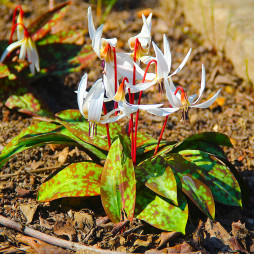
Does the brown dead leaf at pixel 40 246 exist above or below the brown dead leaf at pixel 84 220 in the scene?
below

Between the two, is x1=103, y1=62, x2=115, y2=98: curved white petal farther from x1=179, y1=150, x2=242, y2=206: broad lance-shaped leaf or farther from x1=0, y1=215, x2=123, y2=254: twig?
x1=0, y1=215, x2=123, y2=254: twig

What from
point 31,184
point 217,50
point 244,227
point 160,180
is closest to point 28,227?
point 31,184

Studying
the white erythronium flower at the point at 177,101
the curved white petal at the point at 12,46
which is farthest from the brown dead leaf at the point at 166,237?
the curved white petal at the point at 12,46

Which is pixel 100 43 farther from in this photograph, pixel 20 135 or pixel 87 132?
pixel 20 135

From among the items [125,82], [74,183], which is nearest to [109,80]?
[125,82]

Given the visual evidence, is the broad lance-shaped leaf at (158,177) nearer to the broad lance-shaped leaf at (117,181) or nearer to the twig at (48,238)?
the broad lance-shaped leaf at (117,181)
